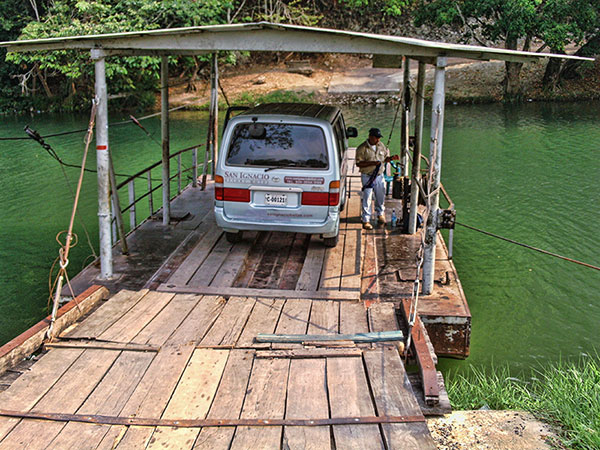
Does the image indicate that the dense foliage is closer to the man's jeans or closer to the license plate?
the man's jeans

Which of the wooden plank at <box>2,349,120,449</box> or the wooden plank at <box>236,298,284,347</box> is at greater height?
the wooden plank at <box>2,349,120,449</box>

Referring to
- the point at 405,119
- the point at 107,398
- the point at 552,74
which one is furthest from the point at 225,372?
the point at 552,74

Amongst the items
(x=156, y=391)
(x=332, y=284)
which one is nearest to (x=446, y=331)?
(x=332, y=284)

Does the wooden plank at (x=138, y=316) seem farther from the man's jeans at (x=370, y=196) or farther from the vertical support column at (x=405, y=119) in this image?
the vertical support column at (x=405, y=119)

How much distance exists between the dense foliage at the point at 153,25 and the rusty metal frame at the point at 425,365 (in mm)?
19781

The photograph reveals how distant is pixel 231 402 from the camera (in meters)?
4.63

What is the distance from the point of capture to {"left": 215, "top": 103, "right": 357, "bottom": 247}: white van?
8320 millimetres

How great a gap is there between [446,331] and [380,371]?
8.08 ft

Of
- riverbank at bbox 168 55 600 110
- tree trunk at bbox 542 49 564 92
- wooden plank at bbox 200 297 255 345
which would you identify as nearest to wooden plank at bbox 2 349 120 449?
wooden plank at bbox 200 297 255 345

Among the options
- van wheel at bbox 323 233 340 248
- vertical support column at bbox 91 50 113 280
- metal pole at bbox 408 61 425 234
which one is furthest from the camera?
metal pole at bbox 408 61 425 234

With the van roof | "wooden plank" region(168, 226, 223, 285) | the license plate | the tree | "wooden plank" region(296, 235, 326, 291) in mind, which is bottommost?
"wooden plank" region(296, 235, 326, 291)

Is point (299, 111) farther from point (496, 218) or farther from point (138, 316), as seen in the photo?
point (496, 218)

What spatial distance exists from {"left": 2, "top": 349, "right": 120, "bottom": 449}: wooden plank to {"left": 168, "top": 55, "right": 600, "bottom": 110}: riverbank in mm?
28053

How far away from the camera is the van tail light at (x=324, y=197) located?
833cm
